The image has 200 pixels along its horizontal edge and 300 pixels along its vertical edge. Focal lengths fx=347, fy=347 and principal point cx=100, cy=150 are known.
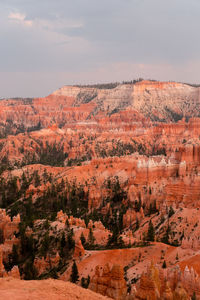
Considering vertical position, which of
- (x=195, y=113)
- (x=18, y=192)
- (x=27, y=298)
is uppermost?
(x=195, y=113)

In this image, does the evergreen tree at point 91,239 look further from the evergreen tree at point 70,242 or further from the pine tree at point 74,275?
the pine tree at point 74,275

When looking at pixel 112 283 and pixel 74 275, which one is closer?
pixel 112 283

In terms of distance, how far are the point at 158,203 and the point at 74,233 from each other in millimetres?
19813

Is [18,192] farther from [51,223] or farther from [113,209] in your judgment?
[51,223]

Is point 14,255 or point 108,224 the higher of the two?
point 14,255

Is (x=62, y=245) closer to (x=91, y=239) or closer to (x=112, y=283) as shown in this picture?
(x=91, y=239)

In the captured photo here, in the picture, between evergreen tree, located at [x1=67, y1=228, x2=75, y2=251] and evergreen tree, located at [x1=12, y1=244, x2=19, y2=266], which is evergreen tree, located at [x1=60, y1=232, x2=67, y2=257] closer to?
evergreen tree, located at [x1=67, y1=228, x2=75, y2=251]

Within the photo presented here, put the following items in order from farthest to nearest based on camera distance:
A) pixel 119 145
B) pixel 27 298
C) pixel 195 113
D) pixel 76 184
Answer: pixel 195 113 → pixel 119 145 → pixel 76 184 → pixel 27 298

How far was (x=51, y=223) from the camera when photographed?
1608 inches

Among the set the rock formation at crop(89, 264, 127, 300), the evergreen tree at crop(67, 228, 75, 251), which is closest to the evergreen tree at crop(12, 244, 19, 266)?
the evergreen tree at crop(67, 228, 75, 251)

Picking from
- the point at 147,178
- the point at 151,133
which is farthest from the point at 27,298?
the point at 151,133

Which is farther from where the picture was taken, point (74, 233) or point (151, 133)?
point (151, 133)

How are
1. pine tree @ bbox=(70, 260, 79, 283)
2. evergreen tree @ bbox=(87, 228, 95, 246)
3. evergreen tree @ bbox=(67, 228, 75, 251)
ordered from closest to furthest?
pine tree @ bbox=(70, 260, 79, 283)
evergreen tree @ bbox=(67, 228, 75, 251)
evergreen tree @ bbox=(87, 228, 95, 246)

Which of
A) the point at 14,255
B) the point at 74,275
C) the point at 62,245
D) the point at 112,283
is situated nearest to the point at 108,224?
the point at 62,245
